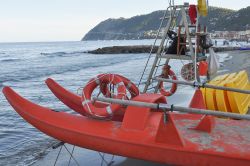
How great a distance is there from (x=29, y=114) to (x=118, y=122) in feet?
5.09

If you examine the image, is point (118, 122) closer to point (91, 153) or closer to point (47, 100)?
point (91, 153)

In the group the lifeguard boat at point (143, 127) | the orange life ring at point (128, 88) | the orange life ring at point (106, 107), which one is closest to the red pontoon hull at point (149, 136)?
the lifeguard boat at point (143, 127)

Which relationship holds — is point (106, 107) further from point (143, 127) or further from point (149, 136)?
point (149, 136)

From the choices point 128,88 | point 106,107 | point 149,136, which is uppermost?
point 128,88

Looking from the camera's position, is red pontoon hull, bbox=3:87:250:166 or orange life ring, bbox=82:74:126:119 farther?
orange life ring, bbox=82:74:126:119

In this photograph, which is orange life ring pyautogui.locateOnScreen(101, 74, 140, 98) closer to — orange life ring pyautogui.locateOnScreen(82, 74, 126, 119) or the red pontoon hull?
orange life ring pyautogui.locateOnScreen(82, 74, 126, 119)

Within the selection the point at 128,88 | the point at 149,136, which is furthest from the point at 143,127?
the point at 128,88

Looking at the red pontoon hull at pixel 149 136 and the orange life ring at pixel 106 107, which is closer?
the red pontoon hull at pixel 149 136

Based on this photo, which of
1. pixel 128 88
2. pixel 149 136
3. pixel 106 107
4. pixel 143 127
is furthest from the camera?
pixel 128 88

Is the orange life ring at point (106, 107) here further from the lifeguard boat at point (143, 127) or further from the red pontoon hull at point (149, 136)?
the red pontoon hull at point (149, 136)

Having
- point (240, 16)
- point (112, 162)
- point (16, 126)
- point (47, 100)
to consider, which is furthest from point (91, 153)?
point (240, 16)

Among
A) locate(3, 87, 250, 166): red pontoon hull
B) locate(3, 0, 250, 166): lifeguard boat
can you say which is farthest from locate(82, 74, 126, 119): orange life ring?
locate(3, 87, 250, 166): red pontoon hull

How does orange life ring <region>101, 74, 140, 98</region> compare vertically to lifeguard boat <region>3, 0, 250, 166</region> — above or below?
above

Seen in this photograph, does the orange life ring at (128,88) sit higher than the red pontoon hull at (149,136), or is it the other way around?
the orange life ring at (128,88)
